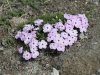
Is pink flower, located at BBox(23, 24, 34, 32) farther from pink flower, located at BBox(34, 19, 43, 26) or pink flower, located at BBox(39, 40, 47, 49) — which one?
pink flower, located at BBox(39, 40, 47, 49)

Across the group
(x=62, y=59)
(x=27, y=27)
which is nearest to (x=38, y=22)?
(x=27, y=27)

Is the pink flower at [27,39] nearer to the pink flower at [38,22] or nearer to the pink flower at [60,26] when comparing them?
the pink flower at [38,22]

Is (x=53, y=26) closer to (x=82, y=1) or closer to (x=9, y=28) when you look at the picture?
(x=9, y=28)

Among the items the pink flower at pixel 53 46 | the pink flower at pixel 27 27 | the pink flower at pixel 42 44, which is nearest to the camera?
the pink flower at pixel 53 46

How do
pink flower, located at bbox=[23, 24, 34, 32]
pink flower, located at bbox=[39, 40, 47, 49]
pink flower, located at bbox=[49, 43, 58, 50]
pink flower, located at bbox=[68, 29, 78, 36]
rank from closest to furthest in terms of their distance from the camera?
pink flower, located at bbox=[49, 43, 58, 50]
pink flower, located at bbox=[39, 40, 47, 49]
pink flower, located at bbox=[68, 29, 78, 36]
pink flower, located at bbox=[23, 24, 34, 32]

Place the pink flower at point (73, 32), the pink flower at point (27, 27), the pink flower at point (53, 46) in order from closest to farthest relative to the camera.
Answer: the pink flower at point (53, 46), the pink flower at point (73, 32), the pink flower at point (27, 27)

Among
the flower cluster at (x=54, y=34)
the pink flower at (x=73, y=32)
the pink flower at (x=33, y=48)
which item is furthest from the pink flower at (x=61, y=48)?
the pink flower at (x=33, y=48)

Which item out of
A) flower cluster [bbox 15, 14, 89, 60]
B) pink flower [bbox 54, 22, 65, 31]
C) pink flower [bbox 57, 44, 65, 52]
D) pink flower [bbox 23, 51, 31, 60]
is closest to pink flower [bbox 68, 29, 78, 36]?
flower cluster [bbox 15, 14, 89, 60]

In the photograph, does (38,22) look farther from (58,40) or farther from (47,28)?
(58,40)
